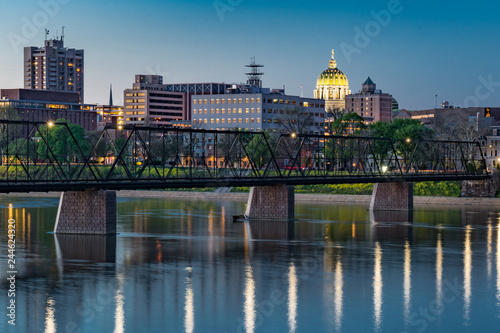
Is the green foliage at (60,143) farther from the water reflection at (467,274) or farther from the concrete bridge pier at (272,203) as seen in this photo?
the water reflection at (467,274)

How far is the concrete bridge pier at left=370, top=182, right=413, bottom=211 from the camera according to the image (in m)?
106

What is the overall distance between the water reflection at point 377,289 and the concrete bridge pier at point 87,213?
20.6m

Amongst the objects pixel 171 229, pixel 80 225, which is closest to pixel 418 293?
pixel 80 225

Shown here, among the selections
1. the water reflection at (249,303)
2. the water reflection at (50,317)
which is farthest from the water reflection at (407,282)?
the water reflection at (50,317)

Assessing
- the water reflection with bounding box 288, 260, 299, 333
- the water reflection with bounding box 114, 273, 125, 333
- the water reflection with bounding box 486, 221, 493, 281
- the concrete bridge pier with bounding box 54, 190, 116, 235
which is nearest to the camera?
the water reflection with bounding box 114, 273, 125, 333

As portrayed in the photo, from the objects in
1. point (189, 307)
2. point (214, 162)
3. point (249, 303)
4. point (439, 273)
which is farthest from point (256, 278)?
point (214, 162)

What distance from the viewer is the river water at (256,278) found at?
3841 centimetres

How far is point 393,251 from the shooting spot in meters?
63.1

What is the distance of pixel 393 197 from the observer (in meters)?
106

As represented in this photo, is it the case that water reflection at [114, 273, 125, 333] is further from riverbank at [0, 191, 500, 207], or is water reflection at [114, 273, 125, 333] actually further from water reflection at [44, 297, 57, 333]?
riverbank at [0, 191, 500, 207]

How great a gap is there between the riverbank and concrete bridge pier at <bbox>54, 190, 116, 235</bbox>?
62.4 metres

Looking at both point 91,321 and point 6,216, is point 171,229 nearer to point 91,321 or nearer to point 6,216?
point 6,216

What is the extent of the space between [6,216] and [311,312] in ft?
192

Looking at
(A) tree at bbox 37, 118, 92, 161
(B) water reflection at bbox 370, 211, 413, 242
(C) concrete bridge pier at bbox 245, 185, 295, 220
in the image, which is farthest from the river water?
(A) tree at bbox 37, 118, 92, 161
